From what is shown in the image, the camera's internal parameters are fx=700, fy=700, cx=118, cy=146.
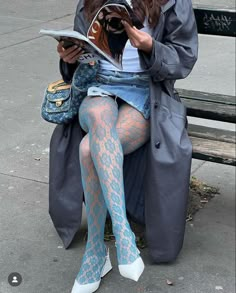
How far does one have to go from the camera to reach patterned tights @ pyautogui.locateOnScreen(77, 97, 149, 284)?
9.29 feet

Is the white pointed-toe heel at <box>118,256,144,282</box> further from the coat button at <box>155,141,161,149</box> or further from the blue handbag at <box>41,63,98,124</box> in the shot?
the blue handbag at <box>41,63,98,124</box>

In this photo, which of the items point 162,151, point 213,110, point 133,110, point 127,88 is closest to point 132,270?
point 162,151

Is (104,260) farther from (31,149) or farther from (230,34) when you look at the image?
(31,149)

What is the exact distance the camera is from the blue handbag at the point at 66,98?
10.6 ft

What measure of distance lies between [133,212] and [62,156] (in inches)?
17.1

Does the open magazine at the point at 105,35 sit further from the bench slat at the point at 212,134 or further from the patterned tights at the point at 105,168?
the bench slat at the point at 212,134

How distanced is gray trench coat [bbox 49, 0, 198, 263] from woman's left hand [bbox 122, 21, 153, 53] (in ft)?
0.14

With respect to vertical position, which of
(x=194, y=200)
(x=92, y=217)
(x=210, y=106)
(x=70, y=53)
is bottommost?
(x=194, y=200)

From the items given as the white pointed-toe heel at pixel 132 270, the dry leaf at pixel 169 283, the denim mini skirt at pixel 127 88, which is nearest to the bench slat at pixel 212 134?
the denim mini skirt at pixel 127 88

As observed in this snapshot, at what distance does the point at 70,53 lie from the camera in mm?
3033

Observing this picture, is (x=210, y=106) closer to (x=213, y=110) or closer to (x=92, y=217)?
(x=213, y=110)

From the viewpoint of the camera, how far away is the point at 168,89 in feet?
10.6

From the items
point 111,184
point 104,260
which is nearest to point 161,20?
point 111,184

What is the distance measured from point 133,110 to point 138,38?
0.39 meters
